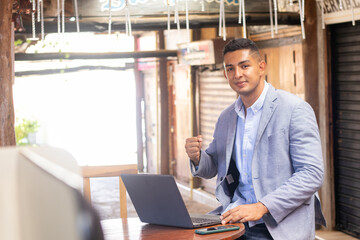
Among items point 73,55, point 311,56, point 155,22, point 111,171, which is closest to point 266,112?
point 111,171

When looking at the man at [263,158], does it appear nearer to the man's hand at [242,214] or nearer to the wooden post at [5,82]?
the man's hand at [242,214]

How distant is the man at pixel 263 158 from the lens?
9.14ft

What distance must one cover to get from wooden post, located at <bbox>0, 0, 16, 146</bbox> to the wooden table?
1183 mm

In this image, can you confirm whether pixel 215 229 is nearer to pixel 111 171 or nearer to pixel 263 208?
pixel 263 208

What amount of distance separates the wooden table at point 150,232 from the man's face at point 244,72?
71 cm

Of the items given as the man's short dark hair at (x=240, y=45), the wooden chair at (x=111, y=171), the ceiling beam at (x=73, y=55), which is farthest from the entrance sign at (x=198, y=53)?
the man's short dark hair at (x=240, y=45)

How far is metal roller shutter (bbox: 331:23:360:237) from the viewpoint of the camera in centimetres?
591

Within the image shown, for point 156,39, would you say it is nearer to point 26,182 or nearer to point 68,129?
point 68,129

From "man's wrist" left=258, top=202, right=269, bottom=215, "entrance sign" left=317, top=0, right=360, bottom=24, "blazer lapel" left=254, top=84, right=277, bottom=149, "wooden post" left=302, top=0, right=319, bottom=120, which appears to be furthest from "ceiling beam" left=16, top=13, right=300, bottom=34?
"man's wrist" left=258, top=202, right=269, bottom=215

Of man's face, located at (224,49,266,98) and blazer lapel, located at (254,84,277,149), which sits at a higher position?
man's face, located at (224,49,266,98)

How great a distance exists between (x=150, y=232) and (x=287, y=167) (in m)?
0.75

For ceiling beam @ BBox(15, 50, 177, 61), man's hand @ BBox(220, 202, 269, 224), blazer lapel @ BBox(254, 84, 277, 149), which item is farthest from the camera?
ceiling beam @ BBox(15, 50, 177, 61)

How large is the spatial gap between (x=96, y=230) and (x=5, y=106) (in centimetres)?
312

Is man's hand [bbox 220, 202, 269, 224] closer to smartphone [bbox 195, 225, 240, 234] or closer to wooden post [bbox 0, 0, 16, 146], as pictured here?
smartphone [bbox 195, 225, 240, 234]
